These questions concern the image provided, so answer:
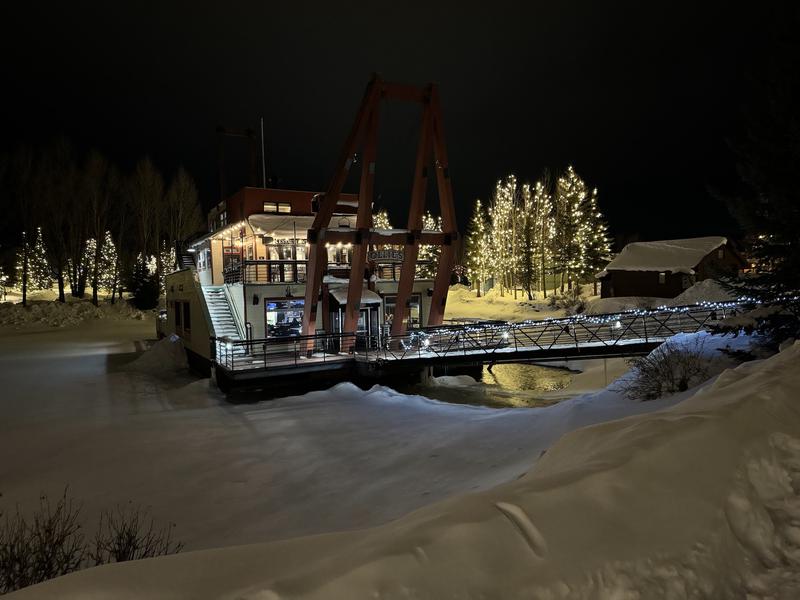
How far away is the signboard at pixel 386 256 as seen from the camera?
23.3 metres

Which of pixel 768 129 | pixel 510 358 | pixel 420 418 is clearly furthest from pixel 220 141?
pixel 768 129

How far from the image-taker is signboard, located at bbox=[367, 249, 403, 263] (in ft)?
76.3

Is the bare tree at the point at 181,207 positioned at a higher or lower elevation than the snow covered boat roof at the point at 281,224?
higher

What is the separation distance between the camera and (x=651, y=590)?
10.3 ft

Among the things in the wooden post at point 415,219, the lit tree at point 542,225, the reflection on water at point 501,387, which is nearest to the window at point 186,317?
the wooden post at point 415,219

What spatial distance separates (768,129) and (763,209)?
1.84 m

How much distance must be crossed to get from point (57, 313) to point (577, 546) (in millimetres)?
52589

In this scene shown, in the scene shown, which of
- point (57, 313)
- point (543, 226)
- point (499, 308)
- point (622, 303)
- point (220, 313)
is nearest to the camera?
point (220, 313)

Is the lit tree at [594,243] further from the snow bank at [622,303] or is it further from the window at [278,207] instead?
the window at [278,207]

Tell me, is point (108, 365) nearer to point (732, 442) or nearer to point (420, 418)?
point (420, 418)

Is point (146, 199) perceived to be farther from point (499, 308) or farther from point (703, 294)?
point (703, 294)

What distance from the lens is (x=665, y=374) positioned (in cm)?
1125

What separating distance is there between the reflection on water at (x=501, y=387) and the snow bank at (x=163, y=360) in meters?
13.4

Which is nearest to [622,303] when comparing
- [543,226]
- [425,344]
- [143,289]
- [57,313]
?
[543,226]
